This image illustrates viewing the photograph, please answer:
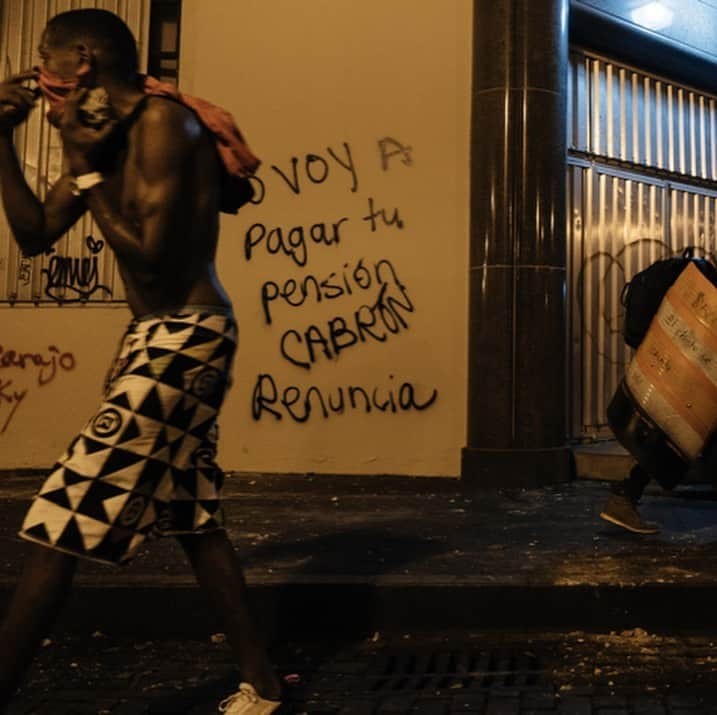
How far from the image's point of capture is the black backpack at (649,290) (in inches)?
186

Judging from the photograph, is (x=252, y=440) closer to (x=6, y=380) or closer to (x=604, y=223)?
(x=6, y=380)

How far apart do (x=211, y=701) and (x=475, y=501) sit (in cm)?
317

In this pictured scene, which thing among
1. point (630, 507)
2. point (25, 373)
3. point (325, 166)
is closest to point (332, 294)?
point (325, 166)

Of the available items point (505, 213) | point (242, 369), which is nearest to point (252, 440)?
point (242, 369)

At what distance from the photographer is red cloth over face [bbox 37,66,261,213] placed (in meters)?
2.58

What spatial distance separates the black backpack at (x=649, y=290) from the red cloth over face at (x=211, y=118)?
2633mm

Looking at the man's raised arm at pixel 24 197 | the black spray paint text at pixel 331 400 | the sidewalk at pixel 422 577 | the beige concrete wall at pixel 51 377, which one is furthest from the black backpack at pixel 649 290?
the beige concrete wall at pixel 51 377

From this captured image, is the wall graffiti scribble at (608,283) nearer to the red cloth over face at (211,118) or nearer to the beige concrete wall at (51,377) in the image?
the beige concrete wall at (51,377)

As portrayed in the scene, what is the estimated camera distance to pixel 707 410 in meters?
4.48

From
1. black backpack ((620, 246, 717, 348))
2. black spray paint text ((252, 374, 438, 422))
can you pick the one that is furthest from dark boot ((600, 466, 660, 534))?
black spray paint text ((252, 374, 438, 422))

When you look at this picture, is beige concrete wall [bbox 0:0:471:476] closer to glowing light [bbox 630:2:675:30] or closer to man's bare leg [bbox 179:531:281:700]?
glowing light [bbox 630:2:675:30]

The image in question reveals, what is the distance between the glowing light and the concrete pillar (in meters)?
1.36

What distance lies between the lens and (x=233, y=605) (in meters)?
2.69

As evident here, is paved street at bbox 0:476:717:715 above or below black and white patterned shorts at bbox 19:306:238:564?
below
